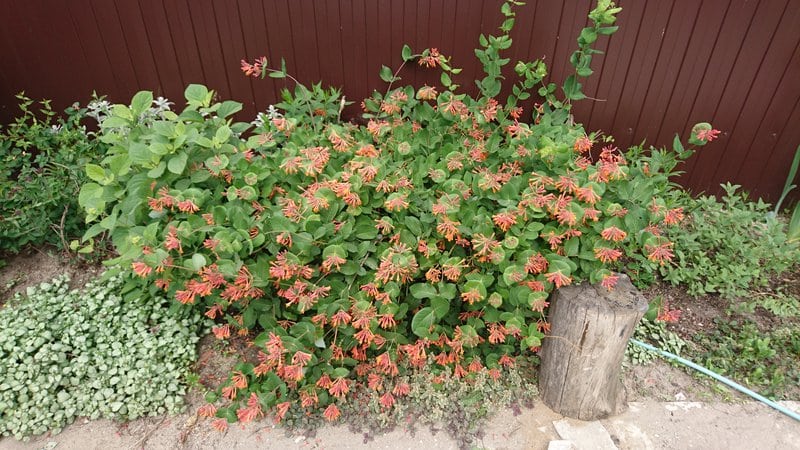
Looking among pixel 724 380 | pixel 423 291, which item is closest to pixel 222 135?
pixel 423 291

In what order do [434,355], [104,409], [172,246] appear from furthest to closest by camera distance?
[434,355] < [104,409] < [172,246]

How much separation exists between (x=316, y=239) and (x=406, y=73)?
65.6 inches

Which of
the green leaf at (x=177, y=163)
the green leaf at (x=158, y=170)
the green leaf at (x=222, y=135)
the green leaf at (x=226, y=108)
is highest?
the green leaf at (x=226, y=108)

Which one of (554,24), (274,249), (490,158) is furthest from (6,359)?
(554,24)

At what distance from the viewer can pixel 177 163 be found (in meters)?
1.81

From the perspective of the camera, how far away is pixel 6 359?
2078 mm

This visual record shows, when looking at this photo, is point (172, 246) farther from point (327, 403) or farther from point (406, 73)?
point (406, 73)

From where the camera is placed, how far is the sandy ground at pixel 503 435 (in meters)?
2.01

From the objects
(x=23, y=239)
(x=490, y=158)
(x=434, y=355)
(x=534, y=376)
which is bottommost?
(x=534, y=376)

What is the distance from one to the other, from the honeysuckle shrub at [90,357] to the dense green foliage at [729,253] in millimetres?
2707

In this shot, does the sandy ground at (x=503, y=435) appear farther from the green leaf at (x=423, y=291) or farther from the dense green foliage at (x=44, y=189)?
the dense green foliage at (x=44, y=189)

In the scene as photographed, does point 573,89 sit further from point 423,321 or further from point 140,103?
point 140,103

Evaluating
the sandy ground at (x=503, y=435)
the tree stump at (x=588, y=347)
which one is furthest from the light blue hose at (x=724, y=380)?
the tree stump at (x=588, y=347)

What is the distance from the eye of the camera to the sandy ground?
201cm
